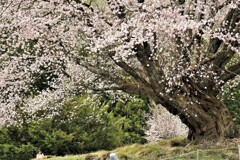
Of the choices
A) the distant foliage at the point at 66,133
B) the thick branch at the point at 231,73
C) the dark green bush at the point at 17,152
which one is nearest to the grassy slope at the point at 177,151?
the thick branch at the point at 231,73

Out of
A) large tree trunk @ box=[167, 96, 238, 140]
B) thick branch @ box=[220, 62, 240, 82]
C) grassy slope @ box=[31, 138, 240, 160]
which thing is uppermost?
thick branch @ box=[220, 62, 240, 82]

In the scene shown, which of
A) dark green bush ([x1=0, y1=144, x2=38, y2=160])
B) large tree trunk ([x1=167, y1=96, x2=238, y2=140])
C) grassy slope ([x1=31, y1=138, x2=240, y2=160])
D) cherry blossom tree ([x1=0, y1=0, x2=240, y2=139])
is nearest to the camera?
cherry blossom tree ([x1=0, y1=0, x2=240, y2=139])

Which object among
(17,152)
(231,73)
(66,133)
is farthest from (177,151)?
(17,152)

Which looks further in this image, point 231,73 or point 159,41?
point 231,73

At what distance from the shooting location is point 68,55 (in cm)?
1025

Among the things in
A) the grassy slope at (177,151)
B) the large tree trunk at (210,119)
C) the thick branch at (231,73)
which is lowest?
the grassy slope at (177,151)

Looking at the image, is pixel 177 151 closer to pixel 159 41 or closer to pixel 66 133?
pixel 159 41

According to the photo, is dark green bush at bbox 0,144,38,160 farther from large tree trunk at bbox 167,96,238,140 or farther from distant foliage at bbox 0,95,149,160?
large tree trunk at bbox 167,96,238,140

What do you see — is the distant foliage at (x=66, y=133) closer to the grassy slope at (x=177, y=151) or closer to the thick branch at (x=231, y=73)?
the grassy slope at (x=177, y=151)

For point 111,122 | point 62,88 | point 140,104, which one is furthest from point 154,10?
point 140,104

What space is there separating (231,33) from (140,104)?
637 inches

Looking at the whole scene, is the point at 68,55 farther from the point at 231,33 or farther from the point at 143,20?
the point at 231,33

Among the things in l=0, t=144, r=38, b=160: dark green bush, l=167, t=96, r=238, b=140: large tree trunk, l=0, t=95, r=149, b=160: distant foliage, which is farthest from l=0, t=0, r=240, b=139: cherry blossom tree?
l=0, t=144, r=38, b=160: dark green bush

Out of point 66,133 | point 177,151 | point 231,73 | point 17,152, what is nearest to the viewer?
point 231,73
